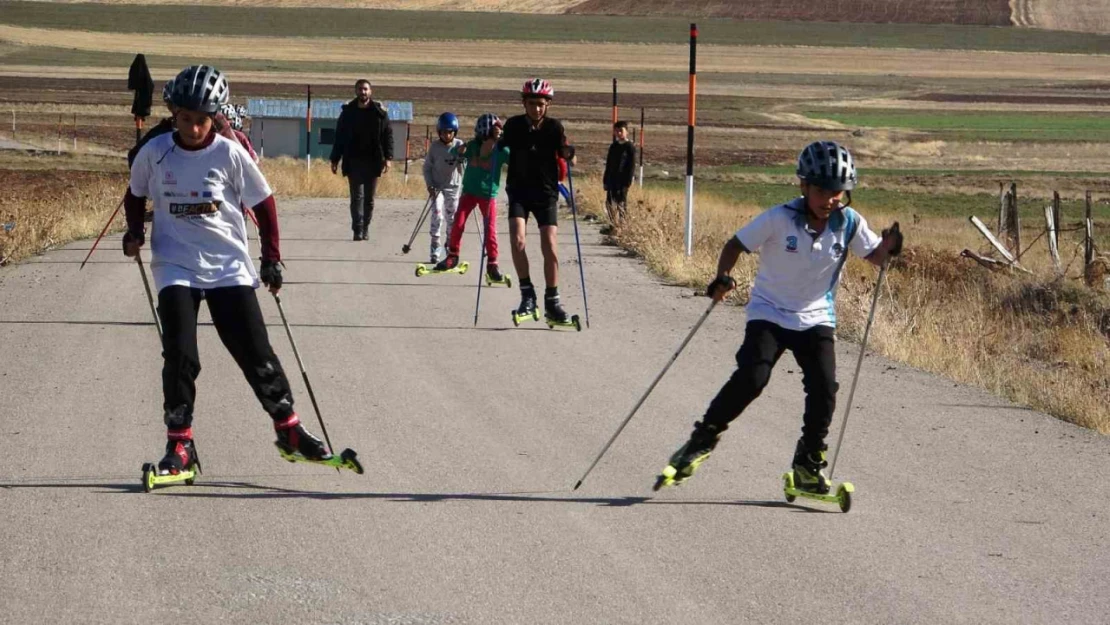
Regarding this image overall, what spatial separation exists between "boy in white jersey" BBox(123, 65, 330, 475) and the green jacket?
734 centimetres

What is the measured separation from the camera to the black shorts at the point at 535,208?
44.8 ft

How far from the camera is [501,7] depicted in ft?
502

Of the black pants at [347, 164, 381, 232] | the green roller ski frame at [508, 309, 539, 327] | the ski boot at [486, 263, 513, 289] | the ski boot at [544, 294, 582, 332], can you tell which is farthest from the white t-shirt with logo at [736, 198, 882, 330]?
the black pants at [347, 164, 381, 232]

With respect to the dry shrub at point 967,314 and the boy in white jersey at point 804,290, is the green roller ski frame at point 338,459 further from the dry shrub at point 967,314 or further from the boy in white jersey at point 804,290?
the dry shrub at point 967,314

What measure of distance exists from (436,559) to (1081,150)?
69.0 metres

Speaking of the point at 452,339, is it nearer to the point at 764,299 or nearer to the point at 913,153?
the point at 764,299

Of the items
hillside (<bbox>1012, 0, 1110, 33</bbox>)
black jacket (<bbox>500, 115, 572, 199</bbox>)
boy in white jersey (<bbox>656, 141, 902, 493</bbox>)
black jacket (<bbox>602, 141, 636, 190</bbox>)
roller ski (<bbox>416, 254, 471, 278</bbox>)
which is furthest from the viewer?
hillside (<bbox>1012, 0, 1110, 33</bbox>)

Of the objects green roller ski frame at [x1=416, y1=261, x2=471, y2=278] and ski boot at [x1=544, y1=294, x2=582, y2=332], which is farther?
green roller ski frame at [x1=416, y1=261, x2=471, y2=278]

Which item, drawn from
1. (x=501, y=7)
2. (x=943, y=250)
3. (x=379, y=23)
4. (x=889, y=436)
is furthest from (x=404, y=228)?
(x=501, y=7)

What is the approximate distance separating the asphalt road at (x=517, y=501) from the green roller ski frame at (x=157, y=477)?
7cm

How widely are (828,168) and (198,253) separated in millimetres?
2847

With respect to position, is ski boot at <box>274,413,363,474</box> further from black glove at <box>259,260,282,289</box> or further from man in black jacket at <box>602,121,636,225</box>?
man in black jacket at <box>602,121,636,225</box>

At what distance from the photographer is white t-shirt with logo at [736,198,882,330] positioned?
757 cm

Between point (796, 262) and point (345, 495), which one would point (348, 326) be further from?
point (796, 262)
